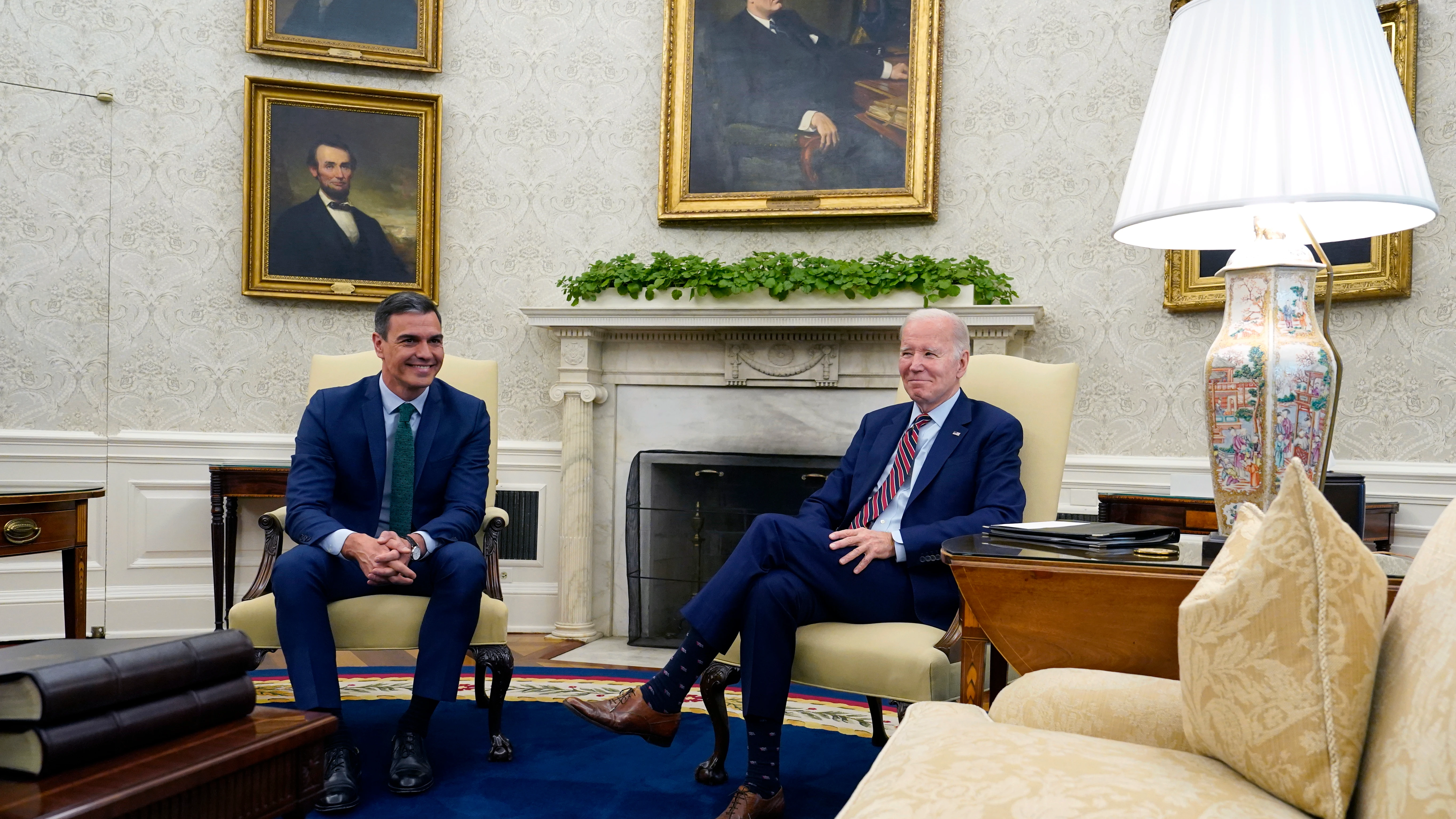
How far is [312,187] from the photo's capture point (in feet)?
14.5

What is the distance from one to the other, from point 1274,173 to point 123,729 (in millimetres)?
1951

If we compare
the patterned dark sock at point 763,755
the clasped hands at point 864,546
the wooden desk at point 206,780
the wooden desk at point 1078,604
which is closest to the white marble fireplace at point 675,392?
the clasped hands at point 864,546

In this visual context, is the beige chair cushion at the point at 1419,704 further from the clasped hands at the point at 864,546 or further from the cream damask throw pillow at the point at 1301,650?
the clasped hands at the point at 864,546

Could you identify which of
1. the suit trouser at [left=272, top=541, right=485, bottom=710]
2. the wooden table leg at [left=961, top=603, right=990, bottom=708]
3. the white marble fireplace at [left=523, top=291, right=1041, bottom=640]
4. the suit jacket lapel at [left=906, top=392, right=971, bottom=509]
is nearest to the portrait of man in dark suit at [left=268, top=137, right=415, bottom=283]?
the white marble fireplace at [left=523, top=291, right=1041, bottom=640]

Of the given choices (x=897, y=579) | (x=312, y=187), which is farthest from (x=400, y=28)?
(x=897, y=579)

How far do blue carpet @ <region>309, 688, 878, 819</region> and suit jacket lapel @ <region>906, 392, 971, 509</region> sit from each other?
30.5 inches

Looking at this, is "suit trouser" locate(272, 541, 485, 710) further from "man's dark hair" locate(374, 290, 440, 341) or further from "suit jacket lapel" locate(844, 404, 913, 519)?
"suit jacket lapel" locate(844, 404, 913, 519)

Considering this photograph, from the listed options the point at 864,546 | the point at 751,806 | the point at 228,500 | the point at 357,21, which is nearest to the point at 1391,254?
the point at 864,546

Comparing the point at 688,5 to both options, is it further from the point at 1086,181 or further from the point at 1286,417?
the point at 1286,417

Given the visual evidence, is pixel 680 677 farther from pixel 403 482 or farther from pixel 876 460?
pixel 403 482

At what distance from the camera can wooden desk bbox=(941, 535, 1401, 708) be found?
1711 millimetres

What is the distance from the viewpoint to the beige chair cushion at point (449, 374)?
128 inches

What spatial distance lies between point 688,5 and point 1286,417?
135 inches

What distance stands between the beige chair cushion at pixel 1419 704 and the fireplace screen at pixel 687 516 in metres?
3.15
